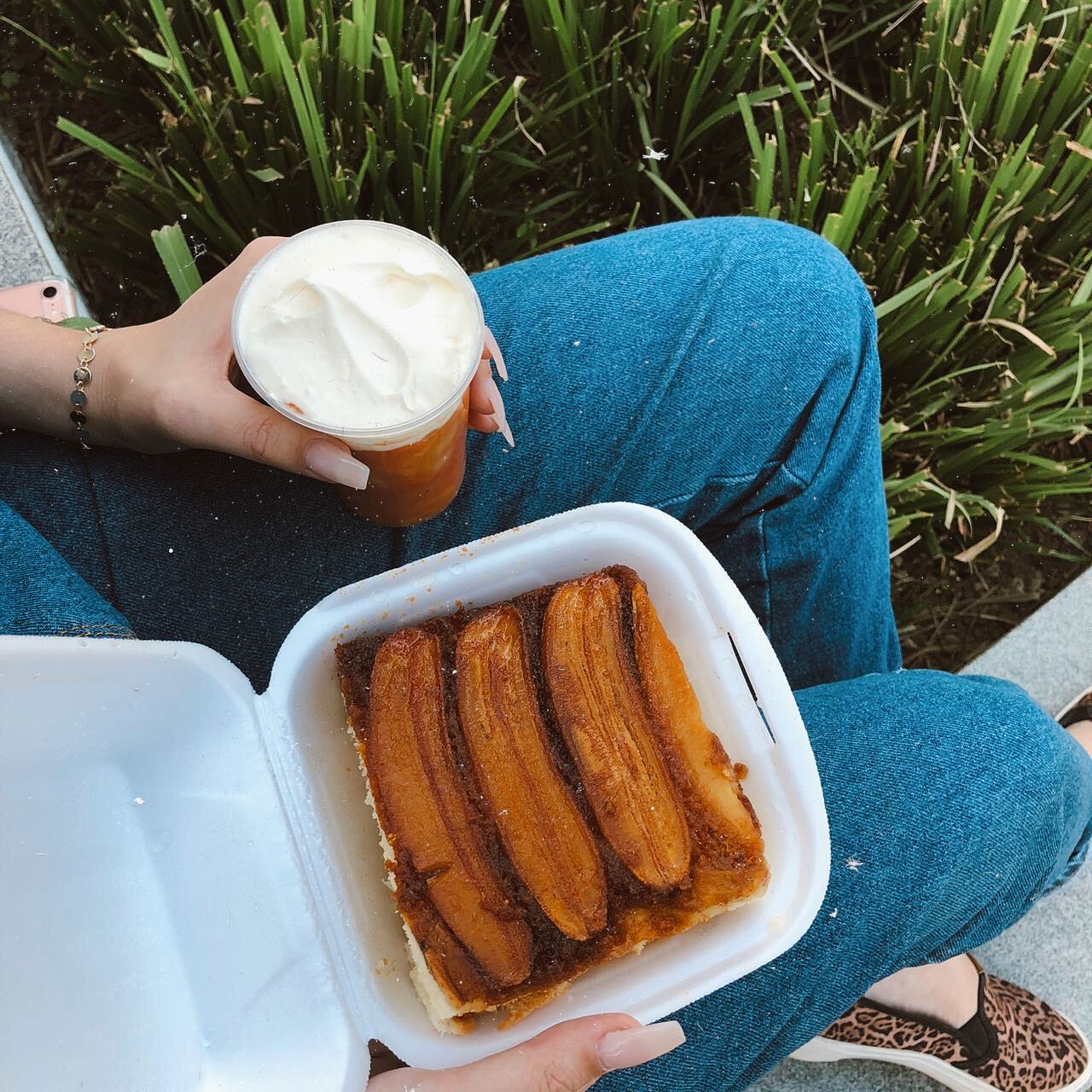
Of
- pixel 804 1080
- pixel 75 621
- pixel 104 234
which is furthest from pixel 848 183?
pixel 804 1080

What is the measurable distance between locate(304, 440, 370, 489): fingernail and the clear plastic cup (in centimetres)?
2

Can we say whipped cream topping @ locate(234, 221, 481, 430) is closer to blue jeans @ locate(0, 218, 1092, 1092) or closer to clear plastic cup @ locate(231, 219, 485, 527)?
clear plastic cup @ locate(231, 219, 485, 527)

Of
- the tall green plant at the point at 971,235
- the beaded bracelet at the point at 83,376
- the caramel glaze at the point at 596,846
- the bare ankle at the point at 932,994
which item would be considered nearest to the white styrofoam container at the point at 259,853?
the caramel glaze at the point at 596,846

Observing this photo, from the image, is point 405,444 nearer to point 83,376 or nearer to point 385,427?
point 385,427

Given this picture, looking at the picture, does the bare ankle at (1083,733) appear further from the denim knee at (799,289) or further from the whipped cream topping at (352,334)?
the whipped cream topping at (352,334)

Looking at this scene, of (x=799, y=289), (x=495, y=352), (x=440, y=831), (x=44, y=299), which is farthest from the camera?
(x=44, y=299)

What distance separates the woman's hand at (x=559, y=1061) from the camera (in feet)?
3.12

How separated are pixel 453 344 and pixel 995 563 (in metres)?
Result: 1.41

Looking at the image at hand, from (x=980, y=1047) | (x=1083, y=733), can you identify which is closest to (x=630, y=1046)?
(x=980, y=1047)

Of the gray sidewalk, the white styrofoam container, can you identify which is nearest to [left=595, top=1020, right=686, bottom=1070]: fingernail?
the white styrofoam container

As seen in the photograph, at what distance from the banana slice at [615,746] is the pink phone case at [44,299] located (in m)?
0.95

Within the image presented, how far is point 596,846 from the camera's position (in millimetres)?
1056

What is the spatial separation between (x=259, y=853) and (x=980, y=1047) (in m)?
1.40

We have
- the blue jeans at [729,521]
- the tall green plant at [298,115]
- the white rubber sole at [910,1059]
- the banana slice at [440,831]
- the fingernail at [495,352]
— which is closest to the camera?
the banana slice at [440,831]
